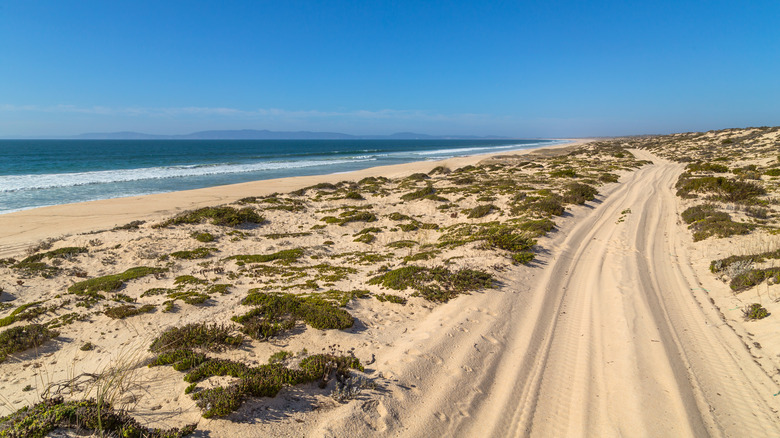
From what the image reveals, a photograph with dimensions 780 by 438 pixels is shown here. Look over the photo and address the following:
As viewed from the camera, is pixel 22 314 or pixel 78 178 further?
pixel 78 178

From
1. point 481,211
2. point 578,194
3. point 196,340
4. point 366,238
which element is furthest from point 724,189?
point 196,340

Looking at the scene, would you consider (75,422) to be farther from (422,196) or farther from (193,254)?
(422,196)

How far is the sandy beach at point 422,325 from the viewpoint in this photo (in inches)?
180

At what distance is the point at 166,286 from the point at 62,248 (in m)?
5.95

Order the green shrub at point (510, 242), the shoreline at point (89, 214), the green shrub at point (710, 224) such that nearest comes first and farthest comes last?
1. the green shrub at point (510, 242)
2. the green shrub at point (710, 224)
3. the shoreline at point (89, 214)

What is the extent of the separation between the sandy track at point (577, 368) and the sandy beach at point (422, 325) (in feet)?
0.11

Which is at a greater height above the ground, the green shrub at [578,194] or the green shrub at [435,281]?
the green shrub at [578,194]

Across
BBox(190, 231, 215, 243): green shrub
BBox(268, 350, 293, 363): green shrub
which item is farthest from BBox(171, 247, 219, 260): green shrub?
BBox(268, 350, 293, 363): green shrub

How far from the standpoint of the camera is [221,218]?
52.2 ft

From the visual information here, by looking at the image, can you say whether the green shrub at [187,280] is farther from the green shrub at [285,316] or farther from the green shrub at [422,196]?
the green shrub at [422,196]

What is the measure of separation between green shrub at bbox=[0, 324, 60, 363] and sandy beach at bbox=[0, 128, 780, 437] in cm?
12

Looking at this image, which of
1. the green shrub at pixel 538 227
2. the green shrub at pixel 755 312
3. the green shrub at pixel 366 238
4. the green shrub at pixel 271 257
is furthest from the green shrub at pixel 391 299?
the green shrub at pixel 755 312

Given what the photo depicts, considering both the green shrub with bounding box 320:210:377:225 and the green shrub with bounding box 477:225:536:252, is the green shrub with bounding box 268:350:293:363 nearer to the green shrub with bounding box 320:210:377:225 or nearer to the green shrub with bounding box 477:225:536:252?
the green shrub with bounding box 477:225:536:252

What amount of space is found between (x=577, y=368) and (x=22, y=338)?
10056 millimetres
